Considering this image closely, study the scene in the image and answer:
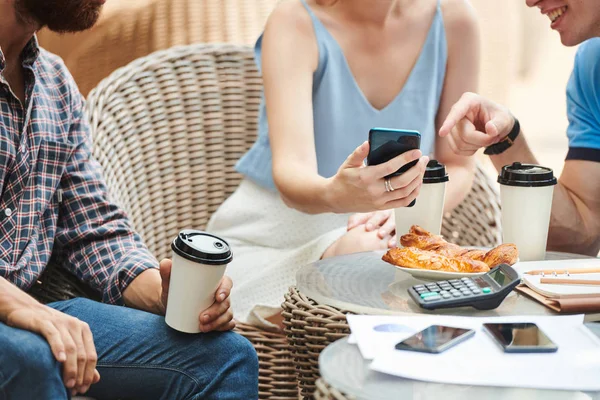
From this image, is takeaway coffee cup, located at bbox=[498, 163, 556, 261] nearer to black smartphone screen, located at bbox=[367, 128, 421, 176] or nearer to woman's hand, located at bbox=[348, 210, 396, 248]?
black smartphone screen, located at bbox=[367, 128, 421, 176]

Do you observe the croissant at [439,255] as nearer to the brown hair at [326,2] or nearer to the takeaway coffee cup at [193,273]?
the takeaway coffee cup at [193,273]

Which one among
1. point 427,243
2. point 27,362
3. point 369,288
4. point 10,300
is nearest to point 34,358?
point 27,362

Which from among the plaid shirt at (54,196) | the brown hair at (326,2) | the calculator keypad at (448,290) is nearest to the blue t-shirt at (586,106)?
the brown hair at (326,2)

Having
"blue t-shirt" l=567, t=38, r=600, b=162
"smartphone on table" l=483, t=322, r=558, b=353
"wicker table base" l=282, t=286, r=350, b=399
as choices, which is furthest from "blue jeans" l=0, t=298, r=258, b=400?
"blue t-shirt" l=567, t=38, r=600, b=162

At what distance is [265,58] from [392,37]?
0.94ft

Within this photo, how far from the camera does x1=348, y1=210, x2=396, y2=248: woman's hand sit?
1.61 meters

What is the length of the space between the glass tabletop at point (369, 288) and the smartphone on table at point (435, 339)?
0.11m

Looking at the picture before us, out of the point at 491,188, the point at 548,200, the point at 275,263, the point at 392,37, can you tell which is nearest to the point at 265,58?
the point at 392,37

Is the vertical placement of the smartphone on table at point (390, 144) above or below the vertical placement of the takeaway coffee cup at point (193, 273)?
above

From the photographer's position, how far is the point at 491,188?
1839 mm

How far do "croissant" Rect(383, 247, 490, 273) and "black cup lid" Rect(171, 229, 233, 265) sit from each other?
23 cm

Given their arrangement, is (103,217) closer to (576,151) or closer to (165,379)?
(165,379)

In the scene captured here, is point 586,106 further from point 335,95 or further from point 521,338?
point 521,338

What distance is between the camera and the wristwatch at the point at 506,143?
5.15ft
